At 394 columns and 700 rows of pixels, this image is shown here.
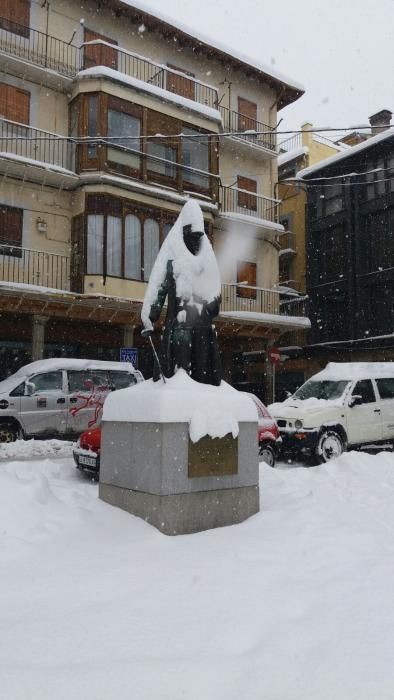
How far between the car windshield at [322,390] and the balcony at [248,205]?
10.5 metres

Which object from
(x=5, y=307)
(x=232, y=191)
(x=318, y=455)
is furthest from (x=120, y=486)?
(x=232, y=191)

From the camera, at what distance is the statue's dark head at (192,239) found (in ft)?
20.1

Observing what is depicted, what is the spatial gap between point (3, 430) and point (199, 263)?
7.91m

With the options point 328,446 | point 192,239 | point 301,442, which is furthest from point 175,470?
point 328,446

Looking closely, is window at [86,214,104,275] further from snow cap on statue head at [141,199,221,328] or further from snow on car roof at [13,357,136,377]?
snow cap on statue head at [141,199,221,328]

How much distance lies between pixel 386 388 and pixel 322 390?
1379 mm

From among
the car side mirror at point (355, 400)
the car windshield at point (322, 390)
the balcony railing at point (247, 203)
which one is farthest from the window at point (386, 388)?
the balcony railing at point (247, 203)

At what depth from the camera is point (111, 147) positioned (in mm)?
17812

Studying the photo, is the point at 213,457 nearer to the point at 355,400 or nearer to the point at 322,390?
the point at 355,400

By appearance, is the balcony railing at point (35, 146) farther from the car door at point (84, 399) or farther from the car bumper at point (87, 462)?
the car bumper at point (87, 462)

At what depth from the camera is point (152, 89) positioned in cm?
1862

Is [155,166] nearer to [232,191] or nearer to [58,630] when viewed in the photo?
[232,191]

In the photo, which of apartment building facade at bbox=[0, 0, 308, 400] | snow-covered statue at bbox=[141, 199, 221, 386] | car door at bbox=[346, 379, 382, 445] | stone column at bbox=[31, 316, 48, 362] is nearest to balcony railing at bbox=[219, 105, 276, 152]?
apartment building facade at bbox=[0, 0, 308, 400]

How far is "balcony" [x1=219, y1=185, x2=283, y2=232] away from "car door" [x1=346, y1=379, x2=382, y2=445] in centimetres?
1106
